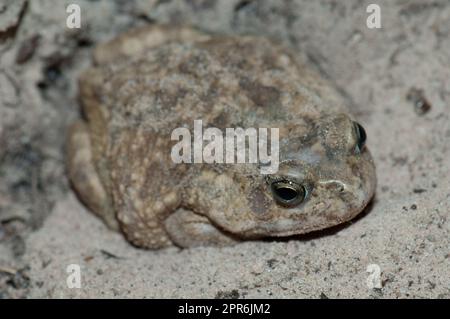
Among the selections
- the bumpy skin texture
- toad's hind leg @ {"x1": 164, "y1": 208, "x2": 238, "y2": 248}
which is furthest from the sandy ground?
the bumpy skin texture

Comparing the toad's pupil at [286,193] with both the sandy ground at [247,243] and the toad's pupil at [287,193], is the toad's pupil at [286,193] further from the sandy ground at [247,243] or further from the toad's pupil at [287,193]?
the sandy ground at [247,243]

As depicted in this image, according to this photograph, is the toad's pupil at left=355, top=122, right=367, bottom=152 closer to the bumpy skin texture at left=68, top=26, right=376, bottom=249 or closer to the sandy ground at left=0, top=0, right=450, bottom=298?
the bumpy skin texture at left=68, top=26, right=376, bottom=249

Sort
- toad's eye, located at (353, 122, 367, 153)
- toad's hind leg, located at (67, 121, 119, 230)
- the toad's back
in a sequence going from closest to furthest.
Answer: toad's eye, located at (353, 122, 367, 153), the toad's back, toad's hind leg, located at (67, 121, 119, 230)

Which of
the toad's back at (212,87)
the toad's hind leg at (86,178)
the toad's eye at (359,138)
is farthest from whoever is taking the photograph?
the toad's hind leg at (86,178)

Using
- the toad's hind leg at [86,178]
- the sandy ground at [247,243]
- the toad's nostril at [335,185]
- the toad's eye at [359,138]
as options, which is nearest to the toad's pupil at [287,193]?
the toad's nostril at [335,185]

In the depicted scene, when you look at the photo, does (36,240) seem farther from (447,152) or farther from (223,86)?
(447,152)

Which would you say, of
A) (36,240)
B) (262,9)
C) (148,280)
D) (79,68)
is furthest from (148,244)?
(262,9)

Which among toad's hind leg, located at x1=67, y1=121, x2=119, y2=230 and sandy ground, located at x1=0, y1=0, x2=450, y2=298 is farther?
toad's hind leg, located at x1=67, y1=121, x2=119, y2=230
